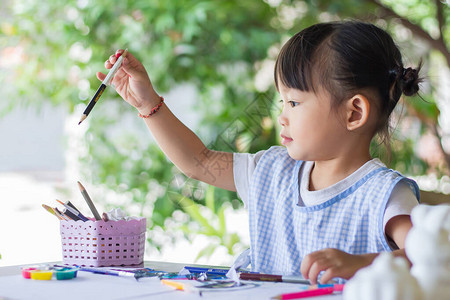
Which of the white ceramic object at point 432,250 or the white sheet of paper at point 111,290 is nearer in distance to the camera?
the white ceramic object at point 432,250

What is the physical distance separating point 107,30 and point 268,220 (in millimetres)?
1520

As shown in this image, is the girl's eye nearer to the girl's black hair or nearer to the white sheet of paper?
the girl's black hair

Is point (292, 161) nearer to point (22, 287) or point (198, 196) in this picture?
point (22, 287)

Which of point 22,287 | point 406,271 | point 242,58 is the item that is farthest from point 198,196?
point 406,271

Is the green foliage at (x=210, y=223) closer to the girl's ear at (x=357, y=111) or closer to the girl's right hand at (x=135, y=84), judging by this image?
the girl's right hand at (x=135, y=84)

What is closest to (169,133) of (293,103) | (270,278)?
(293,103)

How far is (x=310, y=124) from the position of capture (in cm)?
101

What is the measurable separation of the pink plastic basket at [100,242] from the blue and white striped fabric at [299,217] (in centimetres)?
27

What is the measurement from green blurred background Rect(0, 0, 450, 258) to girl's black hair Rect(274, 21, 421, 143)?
46.4 inches

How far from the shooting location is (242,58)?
94.1 inches

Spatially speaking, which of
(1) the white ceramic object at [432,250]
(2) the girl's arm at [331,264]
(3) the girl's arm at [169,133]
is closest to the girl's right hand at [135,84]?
(3) the girl's arm at [169,133]

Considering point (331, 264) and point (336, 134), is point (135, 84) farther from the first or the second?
point (331, 264)

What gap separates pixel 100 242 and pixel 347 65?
1.64 feet

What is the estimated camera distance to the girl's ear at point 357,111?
101 cm
